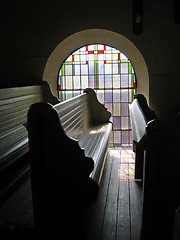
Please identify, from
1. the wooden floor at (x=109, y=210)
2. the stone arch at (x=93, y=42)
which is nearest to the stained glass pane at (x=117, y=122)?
the stone arch at (x=93, y=42)

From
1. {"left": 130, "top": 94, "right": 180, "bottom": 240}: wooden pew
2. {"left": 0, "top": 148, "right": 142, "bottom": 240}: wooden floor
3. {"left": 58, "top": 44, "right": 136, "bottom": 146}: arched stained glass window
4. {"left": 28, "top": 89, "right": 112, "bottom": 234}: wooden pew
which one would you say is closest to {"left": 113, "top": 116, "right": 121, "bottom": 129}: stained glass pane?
{"left": 58, "top": 44, "right": 136, "bottom": 146}: arched stained glass window

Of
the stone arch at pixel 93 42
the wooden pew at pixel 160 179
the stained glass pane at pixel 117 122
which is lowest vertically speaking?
the stained glass pane at pixel 117 122

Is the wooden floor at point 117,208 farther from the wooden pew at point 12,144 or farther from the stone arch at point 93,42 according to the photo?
the stone arch at point 93,42

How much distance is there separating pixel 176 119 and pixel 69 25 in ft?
9.40

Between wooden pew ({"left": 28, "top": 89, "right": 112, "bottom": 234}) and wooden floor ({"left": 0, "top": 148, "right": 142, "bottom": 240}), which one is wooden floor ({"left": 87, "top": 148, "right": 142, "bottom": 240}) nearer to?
wooden floor ({"left": 0, "top": 148, "right": 142, "bottom": 240})

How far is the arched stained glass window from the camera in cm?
666

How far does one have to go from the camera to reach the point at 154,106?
5715 mm

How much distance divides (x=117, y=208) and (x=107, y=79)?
406 cm

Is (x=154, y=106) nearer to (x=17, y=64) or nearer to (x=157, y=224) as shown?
(x=17, y=64)

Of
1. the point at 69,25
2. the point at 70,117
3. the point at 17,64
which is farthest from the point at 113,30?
the point at 70,117

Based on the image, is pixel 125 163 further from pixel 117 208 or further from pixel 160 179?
pixel 160 179

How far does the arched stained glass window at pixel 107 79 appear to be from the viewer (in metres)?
6.66

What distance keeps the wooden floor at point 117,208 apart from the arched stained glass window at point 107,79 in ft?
7.16

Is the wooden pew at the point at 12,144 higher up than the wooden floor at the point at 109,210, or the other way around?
the wooden pew at the point at 12,144
